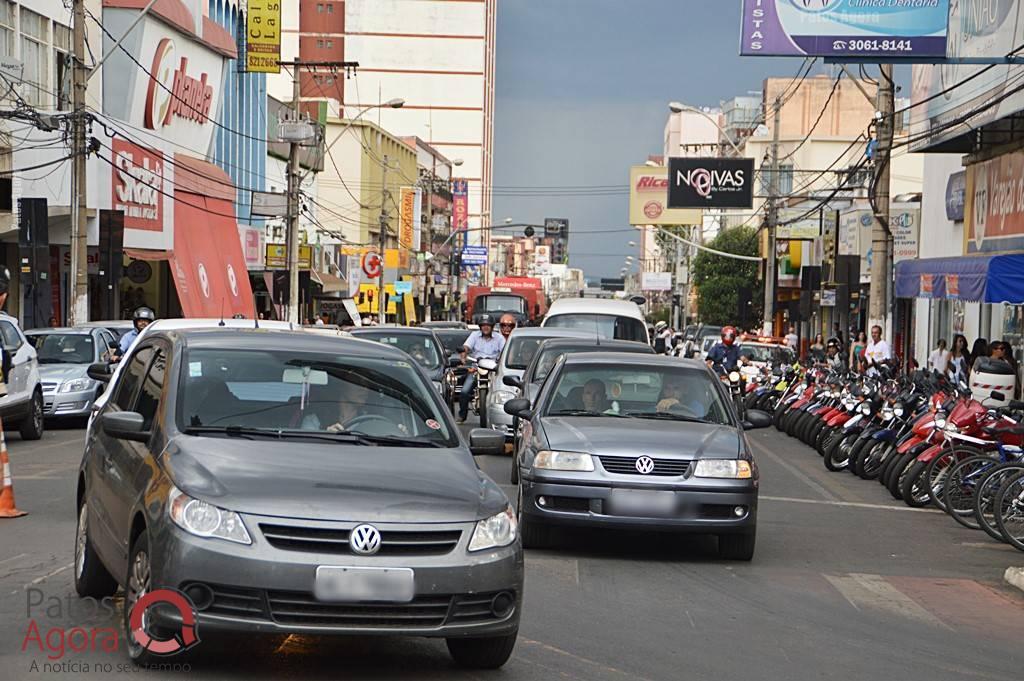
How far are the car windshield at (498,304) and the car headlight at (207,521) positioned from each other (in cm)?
4649

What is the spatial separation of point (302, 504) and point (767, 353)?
89.4ft

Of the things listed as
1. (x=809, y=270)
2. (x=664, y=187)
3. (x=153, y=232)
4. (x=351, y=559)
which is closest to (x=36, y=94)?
(x=153, y=232)

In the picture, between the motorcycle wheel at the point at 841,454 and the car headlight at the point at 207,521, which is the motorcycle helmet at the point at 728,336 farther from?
the car headlight at the point at 207,521

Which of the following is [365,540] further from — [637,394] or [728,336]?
[728,336]

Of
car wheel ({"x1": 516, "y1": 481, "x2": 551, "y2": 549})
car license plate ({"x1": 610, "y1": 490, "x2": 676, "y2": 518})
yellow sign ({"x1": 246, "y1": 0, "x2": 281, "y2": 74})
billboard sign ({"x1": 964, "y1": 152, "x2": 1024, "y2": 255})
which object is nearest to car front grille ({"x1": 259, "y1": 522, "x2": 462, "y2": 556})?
car license plate ({"x1": 610, "y1": 490, "x2": 676, "y2": 518})

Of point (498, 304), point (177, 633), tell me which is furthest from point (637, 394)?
point (498, 304)

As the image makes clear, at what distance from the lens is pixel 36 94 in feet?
120

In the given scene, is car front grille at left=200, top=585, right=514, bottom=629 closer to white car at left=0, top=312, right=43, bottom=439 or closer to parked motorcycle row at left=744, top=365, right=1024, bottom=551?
parked motorcycle row at left=744, top=365, right=1024, bottom=551

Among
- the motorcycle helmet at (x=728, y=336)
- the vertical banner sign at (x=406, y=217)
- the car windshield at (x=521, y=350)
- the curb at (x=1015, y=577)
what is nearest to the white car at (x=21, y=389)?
the car windshield at (x=521, y=350)

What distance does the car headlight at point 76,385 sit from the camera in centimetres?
2288

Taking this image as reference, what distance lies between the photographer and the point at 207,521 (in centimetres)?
641

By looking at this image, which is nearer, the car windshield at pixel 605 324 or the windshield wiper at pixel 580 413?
the windshield wiper at pixel 580 413

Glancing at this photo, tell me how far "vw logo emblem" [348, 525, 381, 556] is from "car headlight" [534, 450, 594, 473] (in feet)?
15.8

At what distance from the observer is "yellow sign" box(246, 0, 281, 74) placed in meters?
54.8
